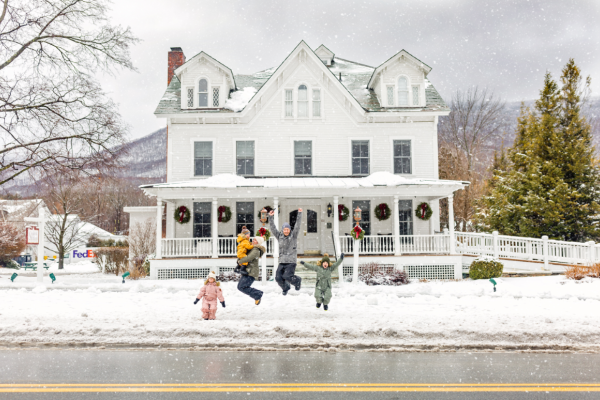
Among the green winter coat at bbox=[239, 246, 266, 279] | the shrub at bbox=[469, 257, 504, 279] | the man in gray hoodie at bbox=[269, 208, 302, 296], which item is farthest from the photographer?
the shrub at bbox=[469, 257, 504, 279]

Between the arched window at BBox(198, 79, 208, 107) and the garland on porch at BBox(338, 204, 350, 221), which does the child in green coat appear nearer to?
the garland on porch at BBox(338, 204, 350, 221)

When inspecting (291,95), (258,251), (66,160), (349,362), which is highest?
(291,95)

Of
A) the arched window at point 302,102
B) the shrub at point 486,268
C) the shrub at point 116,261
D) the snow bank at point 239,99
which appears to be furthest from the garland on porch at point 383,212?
the shrub at point 116,261

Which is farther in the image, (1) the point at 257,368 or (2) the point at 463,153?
(2) the point at 463,153

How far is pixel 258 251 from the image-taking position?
8664 millimetres

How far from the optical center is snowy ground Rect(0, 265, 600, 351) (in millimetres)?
6684

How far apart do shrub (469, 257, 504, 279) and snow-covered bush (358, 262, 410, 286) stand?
8.65 ft

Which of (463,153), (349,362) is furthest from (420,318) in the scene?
(463,153)

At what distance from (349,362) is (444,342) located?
73.5 inches

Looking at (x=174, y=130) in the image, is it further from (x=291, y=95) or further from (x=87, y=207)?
(x=87, y=207)

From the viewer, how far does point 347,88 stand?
20.5 m

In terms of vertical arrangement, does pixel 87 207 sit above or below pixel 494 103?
Result: below

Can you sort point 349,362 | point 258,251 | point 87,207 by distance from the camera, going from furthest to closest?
point 87,207 → point 258,251 → point 349,362

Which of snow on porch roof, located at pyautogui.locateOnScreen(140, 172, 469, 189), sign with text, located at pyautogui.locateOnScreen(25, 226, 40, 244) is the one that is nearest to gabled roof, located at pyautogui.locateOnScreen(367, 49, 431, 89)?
snow on porch roof, located at pyautogui.locateOnScreen(140, 172, 469, 189)
